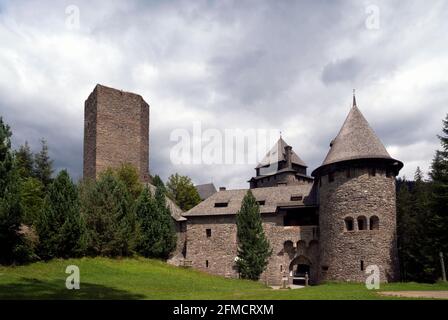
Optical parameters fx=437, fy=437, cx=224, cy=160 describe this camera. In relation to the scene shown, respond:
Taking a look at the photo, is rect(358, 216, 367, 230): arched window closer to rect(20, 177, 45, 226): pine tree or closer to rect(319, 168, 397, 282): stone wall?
rect(319, 168, 397, 282): stone wall

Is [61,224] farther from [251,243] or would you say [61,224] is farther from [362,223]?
[362,223]

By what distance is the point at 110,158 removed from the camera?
50.1 meters

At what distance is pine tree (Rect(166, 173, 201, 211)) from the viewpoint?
56.2 metres

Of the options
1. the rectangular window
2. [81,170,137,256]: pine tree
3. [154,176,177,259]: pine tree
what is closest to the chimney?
the rectangular window

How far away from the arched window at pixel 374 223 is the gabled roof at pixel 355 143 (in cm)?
423

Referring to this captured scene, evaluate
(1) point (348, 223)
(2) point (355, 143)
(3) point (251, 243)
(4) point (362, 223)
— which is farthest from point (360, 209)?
(3) point (251, 243)

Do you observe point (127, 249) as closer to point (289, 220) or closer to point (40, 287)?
point (289, 220)

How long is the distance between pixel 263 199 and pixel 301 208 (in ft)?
13.6

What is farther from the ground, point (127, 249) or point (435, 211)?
point (435, 211)

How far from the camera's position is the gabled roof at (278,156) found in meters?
54.9

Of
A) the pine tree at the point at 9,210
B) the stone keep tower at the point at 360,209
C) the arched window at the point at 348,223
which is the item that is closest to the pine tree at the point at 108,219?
the pine tree at the point at 9,210

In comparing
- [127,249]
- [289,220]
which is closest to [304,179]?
[289,220]

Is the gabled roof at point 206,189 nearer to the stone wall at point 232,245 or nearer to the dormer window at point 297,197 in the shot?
the stone wall at point 232,245
